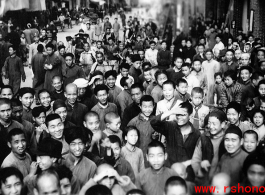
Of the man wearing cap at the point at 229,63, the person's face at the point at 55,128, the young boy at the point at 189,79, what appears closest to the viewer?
the person's face at the point at 55,128

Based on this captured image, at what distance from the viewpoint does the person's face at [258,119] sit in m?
4.72

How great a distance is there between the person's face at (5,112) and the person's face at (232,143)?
2745 millimetres

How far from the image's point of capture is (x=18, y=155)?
3982 mm

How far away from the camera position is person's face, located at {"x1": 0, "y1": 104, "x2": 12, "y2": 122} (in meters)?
4.60

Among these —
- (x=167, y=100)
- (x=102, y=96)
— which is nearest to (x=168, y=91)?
(x=167, y=100)

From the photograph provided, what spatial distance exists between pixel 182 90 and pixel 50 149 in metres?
2.61

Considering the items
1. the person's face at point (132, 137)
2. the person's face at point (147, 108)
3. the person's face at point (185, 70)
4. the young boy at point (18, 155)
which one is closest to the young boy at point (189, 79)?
the person's face at point (185, 70)

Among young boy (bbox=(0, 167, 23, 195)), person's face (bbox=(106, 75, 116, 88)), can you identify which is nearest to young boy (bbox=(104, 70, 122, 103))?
person's face (bbox=(106, 75, 116, 88))

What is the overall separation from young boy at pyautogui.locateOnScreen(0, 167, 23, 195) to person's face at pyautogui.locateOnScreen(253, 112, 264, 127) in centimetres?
306

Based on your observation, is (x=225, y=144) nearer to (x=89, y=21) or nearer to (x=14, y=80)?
(x=14, y=80)

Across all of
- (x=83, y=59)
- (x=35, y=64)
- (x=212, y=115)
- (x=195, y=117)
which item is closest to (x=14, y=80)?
(x=35, y=64)

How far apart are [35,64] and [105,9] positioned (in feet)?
14.3

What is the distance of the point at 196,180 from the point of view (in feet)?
11.1

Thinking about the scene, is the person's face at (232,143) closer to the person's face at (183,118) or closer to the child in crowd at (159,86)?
the person's face at (183,118)
